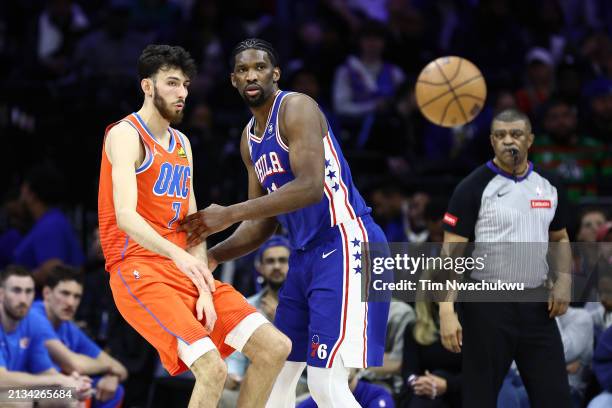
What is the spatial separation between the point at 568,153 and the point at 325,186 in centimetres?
564

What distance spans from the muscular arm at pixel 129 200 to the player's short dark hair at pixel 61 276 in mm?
3436

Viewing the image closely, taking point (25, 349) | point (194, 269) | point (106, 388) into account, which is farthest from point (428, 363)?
point (194, 269)

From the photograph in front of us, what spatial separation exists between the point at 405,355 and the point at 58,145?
496 centimetres

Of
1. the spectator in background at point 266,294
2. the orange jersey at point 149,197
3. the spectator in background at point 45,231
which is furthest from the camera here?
the spectator in background at point 45,231

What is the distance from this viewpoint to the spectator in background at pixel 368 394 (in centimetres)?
819

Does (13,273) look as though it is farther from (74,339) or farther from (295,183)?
(295,183)

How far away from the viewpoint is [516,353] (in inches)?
275

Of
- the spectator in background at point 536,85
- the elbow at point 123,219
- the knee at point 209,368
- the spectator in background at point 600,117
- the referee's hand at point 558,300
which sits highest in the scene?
the spectator in background at point 536,85

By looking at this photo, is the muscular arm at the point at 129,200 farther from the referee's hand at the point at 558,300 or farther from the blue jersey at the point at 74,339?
the blue jersey at the point at 74,339

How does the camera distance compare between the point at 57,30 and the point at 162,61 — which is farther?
the point at 57,30

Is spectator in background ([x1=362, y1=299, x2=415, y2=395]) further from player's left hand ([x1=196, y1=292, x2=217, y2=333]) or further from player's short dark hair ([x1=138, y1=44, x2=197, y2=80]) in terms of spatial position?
player's short dark hair ([x1=138, y1=44, x2=197, y2=80])

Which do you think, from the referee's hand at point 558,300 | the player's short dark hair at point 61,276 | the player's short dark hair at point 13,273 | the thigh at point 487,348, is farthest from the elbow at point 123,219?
the player's short dark hair at point 61,276

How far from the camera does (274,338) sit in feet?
18.7

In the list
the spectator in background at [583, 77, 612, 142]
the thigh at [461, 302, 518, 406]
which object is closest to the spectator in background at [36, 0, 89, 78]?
the spectator in background at [583, 77, 612, 142]
